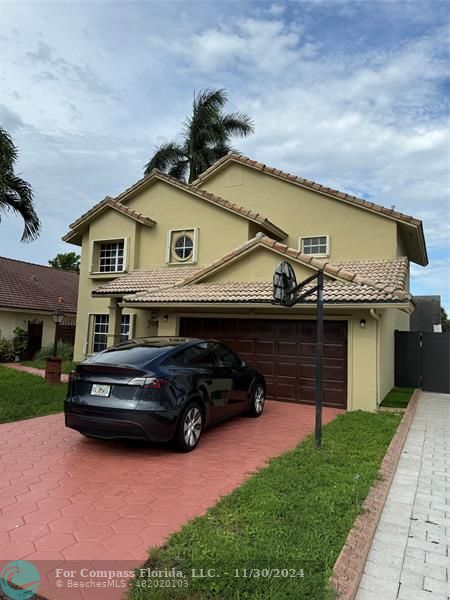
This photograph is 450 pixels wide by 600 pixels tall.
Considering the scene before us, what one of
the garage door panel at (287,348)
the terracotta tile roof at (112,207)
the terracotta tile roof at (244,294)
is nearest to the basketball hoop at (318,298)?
the terracotta tile roof at (244,294)

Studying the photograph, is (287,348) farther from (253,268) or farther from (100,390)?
(100,390)

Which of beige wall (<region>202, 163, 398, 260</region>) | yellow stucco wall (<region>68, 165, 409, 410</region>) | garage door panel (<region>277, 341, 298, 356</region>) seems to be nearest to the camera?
yellow stucco wall (<region>68, 165, 409, 410</region>)

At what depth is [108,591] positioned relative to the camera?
2.82 m

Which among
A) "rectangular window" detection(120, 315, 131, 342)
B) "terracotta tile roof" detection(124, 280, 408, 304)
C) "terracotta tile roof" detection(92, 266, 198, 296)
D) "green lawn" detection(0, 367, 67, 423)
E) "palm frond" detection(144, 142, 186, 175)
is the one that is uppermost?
"palm frond" detection(144, 142, 186, 175)

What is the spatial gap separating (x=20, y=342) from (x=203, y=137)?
614 inches

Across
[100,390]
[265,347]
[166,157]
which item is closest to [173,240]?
[265,347]

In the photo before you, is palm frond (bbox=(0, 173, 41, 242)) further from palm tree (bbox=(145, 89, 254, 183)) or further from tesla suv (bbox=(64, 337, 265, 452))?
tesla suv (bbox=(64, 337, 265, 452))

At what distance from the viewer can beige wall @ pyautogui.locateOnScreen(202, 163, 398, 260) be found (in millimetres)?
13055

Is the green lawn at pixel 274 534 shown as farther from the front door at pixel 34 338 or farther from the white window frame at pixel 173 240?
the front door at pixel 34 338

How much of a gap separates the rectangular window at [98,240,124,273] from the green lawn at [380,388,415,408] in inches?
428

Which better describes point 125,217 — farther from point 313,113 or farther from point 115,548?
point 115,548

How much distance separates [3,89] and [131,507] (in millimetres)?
15039

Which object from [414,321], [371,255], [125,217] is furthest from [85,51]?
[414,321]

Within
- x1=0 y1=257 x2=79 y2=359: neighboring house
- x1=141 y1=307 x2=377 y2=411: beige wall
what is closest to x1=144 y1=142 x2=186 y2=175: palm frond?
x1=0 y1=257 x2=79 y2=359: neighboring house
